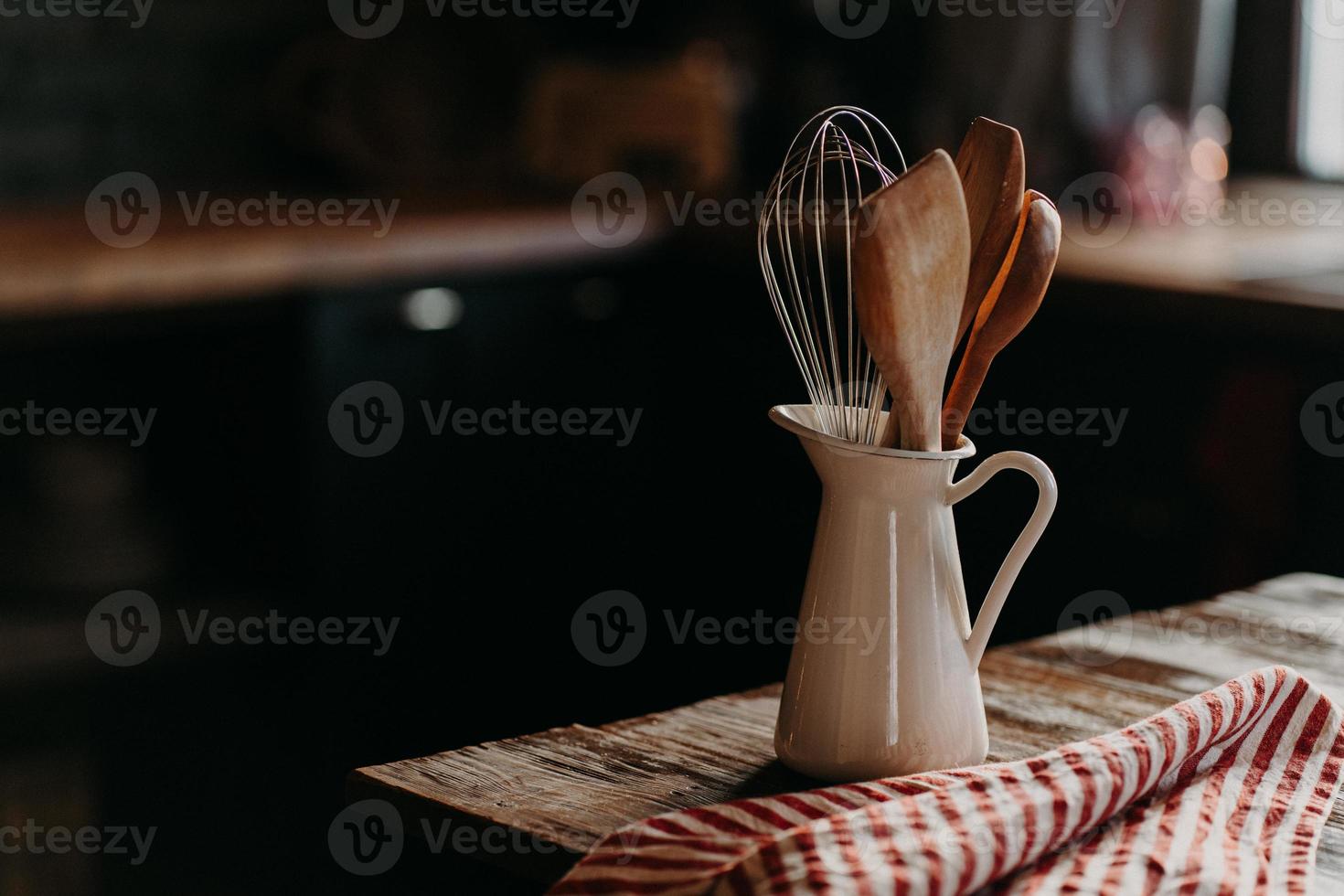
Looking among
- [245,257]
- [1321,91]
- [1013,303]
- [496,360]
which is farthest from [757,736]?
[1321,91]

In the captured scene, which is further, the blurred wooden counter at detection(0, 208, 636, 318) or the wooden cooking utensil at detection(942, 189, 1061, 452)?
the blurred wooden counter at detection(0, 208, 636, 318)

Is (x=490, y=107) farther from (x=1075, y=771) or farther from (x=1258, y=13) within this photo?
(x=1075, y=771)

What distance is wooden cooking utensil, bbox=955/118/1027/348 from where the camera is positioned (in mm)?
622

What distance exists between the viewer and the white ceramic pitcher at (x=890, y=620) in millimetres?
646

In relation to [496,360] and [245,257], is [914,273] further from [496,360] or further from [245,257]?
[496,360]

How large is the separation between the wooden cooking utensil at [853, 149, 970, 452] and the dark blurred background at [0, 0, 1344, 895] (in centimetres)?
112

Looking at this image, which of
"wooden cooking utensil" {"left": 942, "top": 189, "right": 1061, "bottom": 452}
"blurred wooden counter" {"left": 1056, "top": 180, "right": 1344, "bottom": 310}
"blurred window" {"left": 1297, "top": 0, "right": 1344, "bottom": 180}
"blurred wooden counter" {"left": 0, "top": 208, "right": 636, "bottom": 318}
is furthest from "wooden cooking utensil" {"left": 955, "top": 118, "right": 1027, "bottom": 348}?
"blurred window" {"left": 1297, "top": 0, "right": 1344, "bottom": 180}

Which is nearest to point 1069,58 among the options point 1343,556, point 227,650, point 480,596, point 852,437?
point 1343,556

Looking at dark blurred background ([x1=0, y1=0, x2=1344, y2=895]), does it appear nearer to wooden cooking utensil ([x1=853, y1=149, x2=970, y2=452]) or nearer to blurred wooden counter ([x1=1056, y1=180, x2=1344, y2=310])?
blurred wooden counter ([x1=1056, y1=180, x2=1344, y2=310])

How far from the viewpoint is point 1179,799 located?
62cm

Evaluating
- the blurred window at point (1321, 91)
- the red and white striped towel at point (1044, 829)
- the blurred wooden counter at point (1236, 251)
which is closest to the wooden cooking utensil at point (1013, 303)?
the red and white striped towel at point (1044, 829)

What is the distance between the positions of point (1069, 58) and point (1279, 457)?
1009 millimetres

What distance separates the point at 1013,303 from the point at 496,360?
1.49m

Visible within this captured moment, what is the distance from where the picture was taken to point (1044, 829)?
55 cm
